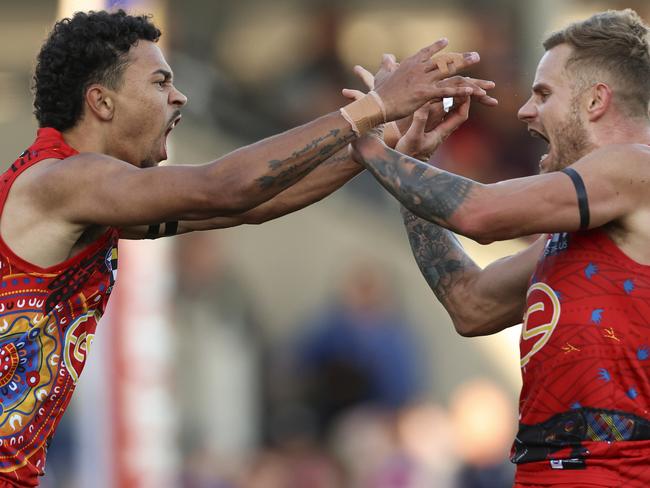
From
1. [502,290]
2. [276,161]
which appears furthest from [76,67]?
[502,290]

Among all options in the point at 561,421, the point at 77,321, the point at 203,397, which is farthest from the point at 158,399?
the point at 561,421

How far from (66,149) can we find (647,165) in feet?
7.15

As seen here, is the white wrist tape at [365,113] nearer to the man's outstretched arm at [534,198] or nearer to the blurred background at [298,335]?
the man's outstretched arm at [534,198]

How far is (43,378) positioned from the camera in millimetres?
5633

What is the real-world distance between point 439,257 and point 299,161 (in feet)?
3.49

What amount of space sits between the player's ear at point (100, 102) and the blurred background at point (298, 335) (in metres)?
4.27

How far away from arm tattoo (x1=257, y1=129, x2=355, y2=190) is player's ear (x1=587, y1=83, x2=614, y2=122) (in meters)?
0.95

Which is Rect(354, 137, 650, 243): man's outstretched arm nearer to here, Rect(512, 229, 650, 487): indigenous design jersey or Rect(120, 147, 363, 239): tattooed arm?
Rect(512, 229, 650, 487): indigenous design jersey

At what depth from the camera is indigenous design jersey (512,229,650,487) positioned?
5371 mm

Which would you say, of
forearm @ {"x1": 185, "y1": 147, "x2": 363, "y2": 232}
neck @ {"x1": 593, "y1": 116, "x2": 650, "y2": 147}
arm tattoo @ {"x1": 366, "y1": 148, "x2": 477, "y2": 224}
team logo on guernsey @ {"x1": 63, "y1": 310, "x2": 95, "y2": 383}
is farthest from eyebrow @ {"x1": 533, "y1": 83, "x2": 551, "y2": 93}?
team logo on guernsey @ {"x1": 63, "y1": 310, "x2": 95, "y2": 383}

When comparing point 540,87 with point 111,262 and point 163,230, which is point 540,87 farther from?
point 111,262

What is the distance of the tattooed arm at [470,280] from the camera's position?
6164 millimetres

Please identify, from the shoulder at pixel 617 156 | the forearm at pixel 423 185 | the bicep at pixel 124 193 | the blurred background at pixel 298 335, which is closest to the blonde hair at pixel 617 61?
the shoulder at pixel 617 156

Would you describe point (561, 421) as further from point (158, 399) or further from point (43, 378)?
point (158, 399)
